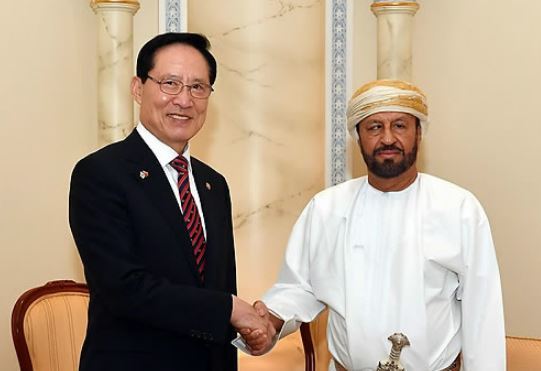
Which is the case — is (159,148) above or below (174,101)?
below

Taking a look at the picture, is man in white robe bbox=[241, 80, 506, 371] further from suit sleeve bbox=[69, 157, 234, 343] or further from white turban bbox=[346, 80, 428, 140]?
suit sleeve bbox=[69, 157, 234, 343]

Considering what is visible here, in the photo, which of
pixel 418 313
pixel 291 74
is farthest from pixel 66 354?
pixel 291 74

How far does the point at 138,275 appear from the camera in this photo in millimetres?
Result: 3039

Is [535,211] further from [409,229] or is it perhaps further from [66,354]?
[66,354]

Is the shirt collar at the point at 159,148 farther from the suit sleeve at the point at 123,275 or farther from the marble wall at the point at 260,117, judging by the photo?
the marble wall at the point at 260,117

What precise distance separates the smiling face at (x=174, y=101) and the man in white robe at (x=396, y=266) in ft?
2.38

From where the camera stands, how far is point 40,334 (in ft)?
14.0

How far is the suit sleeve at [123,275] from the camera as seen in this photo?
9.94 feet

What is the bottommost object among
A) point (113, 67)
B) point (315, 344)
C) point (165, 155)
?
point (315, 344)

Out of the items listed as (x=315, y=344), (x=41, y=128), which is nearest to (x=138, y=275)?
(x=315, y=344)

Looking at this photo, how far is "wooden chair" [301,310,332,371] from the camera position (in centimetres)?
461

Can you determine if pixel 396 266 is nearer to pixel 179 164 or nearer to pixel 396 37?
pixel 179 164

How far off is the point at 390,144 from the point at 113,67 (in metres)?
2.17

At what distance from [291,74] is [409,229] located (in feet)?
7.09
